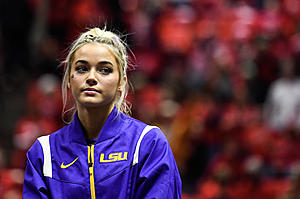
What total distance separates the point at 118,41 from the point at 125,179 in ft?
2.12

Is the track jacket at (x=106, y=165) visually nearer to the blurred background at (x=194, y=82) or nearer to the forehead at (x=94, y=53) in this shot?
the forehead at (x=94, y=53)

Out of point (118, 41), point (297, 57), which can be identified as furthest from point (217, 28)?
point (118, 41)

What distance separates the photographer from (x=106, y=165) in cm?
272

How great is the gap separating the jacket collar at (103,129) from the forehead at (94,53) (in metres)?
0.24

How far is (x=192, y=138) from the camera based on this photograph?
6910mm

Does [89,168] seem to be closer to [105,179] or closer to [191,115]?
[105,179]

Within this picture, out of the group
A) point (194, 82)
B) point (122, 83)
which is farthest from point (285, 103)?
point (122, 83)

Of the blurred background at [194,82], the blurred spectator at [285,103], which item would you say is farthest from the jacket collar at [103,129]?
the blurred spectator at [285,103]

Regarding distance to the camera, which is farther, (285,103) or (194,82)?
(194,82)

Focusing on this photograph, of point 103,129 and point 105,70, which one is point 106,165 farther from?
point 105,70

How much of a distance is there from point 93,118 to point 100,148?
155 mm

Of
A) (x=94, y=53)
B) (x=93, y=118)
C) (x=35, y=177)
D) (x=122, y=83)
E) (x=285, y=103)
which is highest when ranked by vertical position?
(x=94, y=53)

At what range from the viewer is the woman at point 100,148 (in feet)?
8.84

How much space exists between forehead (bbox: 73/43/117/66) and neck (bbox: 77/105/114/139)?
21 centimetres
